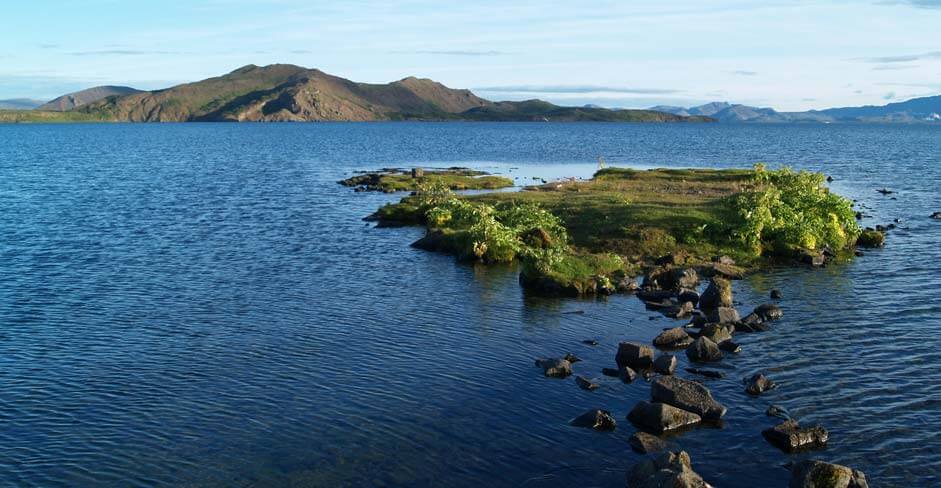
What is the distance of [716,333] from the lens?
131ft

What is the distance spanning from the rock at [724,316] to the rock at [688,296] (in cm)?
411

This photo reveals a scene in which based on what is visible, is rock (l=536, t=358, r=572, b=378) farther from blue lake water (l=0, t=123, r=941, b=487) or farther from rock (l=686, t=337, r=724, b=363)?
rock (l=686, t=337, r=724, b=363)

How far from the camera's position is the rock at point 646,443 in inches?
1088

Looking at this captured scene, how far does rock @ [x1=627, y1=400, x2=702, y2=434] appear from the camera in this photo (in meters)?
29.4

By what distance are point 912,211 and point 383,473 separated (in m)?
80.2

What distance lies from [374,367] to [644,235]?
32.5m

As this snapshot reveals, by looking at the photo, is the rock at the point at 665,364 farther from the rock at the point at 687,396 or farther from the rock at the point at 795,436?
the rock at the point at 795,436

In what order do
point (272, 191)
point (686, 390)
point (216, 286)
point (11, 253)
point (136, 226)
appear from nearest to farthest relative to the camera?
point (686, 390), point (216, 286), point (11, 253), point (136, 226), point (272, 191)

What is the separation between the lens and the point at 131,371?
35.2 meters

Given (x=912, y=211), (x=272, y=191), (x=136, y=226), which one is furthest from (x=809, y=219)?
(x=272, y=191)

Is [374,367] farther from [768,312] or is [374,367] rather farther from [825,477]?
[768,312]

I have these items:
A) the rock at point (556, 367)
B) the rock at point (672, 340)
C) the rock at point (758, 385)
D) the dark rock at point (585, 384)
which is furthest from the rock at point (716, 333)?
the dark rock at point (585, 384)

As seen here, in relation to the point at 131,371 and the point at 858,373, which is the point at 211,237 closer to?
the point at 131,371

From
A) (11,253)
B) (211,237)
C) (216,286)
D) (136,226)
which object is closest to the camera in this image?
(216,286)
